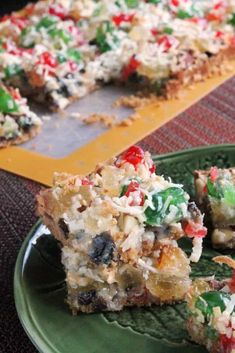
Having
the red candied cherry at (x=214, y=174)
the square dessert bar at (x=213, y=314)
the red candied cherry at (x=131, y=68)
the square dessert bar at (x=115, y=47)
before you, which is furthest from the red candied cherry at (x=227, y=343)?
the red candied cherry at (x=131, y=68)

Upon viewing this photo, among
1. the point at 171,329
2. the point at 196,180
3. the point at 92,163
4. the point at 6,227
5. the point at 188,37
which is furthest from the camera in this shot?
the point at 188,37

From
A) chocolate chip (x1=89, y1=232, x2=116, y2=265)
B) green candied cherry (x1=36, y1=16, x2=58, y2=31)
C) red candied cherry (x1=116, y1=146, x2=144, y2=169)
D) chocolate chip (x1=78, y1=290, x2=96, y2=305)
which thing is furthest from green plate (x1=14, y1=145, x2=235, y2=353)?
green candied cherry (x1=36, y1=16, x2=58, y2=31)

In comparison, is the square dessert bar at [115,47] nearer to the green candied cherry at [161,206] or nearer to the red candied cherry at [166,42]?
the red candied cherry at [166,42]

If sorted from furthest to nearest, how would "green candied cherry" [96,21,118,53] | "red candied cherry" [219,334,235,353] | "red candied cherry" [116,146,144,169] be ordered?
"green candied cherry" [96,21,118,53] < "red candied cherry" [116,146,144,169] < "red candied cherry" [219,334,235,353]

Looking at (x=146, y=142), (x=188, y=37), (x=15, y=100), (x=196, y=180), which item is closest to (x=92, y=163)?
(x=146, y=142)

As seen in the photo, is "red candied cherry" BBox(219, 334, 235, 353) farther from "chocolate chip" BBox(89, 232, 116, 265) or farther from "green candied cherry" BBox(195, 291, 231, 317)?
"chocolate chip" BBox(89, 232, 116, 265)

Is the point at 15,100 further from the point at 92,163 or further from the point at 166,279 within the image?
the point at 166,279
